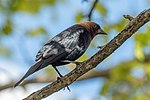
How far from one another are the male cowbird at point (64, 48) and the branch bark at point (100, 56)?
25cm

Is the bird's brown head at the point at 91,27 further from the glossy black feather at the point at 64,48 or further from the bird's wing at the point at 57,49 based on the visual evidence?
the bird's wing at the point at 57,49

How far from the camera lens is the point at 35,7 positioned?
28.5 feet

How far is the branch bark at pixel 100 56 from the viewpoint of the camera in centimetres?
434

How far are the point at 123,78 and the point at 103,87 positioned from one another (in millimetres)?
338

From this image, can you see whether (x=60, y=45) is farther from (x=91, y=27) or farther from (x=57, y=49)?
(x=91, y=27)

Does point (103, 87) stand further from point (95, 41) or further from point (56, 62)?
point (56, 62)

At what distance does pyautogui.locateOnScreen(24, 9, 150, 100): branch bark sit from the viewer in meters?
4.34

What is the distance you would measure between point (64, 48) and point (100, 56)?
827 millimetres

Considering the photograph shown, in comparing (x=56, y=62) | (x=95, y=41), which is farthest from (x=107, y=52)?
(x=95, y=41)

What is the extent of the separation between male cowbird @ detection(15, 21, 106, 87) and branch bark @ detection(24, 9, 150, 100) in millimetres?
252

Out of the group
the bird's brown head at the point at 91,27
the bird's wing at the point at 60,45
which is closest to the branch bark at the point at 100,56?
the bird's wing at the point at 60,45

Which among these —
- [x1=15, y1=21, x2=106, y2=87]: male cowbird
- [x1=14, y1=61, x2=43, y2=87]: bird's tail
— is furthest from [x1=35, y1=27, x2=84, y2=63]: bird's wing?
[x1=14, y1=61, x2=43, y2=87]: bird's tail

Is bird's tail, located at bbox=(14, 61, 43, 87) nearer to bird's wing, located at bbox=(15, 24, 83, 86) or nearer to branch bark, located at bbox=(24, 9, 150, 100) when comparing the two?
bird's wing, located at bbox=(15, 24, 83, 86)

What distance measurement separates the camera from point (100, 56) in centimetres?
451
